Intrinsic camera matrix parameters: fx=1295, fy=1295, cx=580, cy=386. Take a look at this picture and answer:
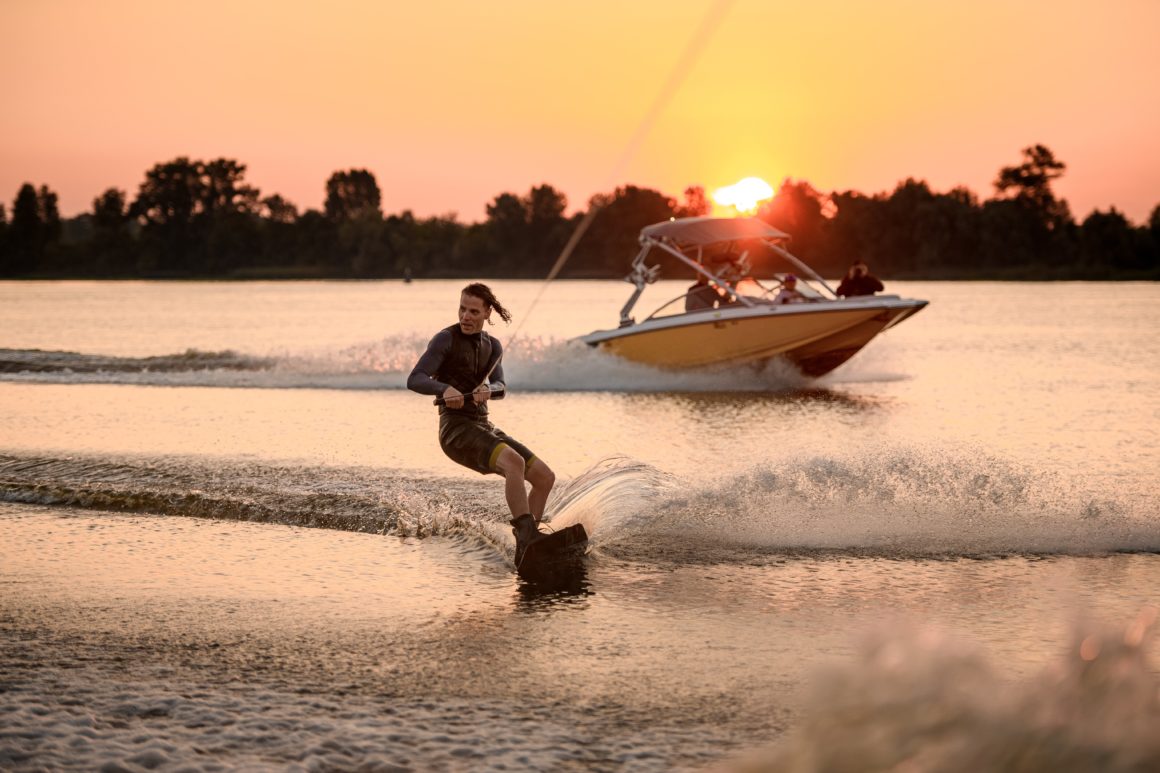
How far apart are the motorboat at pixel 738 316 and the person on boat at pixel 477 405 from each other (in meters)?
12.7

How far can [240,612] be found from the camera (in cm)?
673

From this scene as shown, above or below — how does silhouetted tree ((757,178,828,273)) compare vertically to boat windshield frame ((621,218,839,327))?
above

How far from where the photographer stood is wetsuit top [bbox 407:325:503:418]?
7832 mm

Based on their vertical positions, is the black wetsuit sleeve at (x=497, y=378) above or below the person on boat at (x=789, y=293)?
below

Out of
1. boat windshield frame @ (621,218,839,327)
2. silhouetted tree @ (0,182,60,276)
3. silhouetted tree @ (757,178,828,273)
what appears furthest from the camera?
silhouetted tree @ (0,182,60,276)

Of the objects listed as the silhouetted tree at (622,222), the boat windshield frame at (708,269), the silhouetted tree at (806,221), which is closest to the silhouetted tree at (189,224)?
the silhouetted tree at (622,222)

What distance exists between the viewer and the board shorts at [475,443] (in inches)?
310

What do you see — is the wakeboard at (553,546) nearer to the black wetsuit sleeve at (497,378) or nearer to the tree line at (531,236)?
the black wetsuit sleeve at (497,378)

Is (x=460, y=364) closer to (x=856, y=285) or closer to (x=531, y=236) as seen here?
(x=856, y=285)

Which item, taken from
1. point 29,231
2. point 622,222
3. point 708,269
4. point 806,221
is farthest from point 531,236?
point 708,269

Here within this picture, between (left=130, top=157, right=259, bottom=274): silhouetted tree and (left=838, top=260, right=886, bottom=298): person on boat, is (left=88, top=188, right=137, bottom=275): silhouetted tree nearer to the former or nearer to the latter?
(left=130, top=157, right=259, bottom=274): silhouetted tree

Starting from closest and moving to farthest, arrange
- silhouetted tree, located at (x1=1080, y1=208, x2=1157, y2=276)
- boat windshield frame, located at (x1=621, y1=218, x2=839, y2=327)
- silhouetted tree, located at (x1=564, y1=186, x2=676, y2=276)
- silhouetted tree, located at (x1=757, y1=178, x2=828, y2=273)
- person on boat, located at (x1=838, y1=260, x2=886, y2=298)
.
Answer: boat windshield frame, located at (x1=621, y1=218, x2=839, y2=327), person on boat, located at (x1=838, y1=260, x2=886, y2=298), silhouetted tree, located at (x1=1080, y1=208, x2=1157, y2=276), silhouetted tree, located at (x1=757, y1=178, x2=828, y2=273), silhouetted tree, located at (x1=564, y1=186, x2=676, y2=276)

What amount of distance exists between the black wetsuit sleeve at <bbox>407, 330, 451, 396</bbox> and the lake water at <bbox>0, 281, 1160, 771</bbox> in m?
1.09

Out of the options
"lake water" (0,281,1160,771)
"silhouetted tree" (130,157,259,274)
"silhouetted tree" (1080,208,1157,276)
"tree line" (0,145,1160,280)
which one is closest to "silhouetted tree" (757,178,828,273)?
"tree line" (0,145,1160,280)
